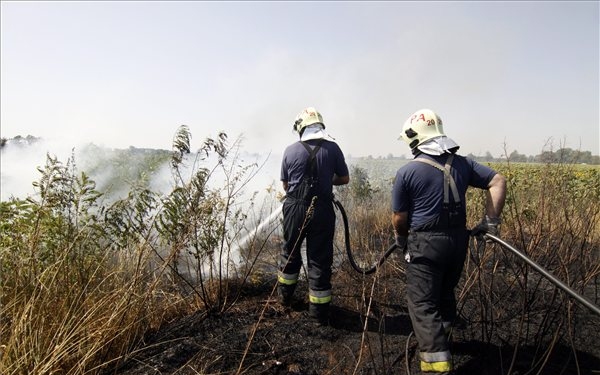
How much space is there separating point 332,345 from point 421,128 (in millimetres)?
2118

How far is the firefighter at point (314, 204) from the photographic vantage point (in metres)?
3.51

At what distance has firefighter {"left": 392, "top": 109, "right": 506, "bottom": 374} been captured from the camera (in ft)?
8.41

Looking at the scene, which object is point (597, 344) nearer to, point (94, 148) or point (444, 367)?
point (444, 367)

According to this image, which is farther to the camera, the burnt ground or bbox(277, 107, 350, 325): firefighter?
bbox(277, 107, 350, 325): firefighter

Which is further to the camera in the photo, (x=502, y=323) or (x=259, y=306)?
(x=259, y=306)

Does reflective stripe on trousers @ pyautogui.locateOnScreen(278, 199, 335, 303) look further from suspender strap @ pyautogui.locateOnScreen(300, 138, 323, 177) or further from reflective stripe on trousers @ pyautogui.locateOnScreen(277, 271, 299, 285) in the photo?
suspender strap @ pyautogui.locateOnScreen(300, 138, 323, 177)

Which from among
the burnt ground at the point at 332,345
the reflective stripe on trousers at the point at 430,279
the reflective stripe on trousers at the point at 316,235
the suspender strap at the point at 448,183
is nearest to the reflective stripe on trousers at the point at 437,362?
the reflective stripe on trousers at the point at 430,279

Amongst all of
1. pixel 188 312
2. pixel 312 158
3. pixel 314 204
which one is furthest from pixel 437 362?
pixel 188 312

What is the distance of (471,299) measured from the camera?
4.05m

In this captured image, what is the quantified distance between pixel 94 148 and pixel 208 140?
13225mm

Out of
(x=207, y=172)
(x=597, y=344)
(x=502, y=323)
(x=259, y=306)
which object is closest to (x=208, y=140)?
(x=207, y=172)

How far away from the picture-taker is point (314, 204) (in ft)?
11.5

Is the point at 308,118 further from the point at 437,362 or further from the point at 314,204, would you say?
the point at 437,362

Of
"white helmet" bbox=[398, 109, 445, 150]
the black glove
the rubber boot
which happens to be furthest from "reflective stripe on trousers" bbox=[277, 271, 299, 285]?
"white helmet" bbox=[398, 109, 445, 150]
